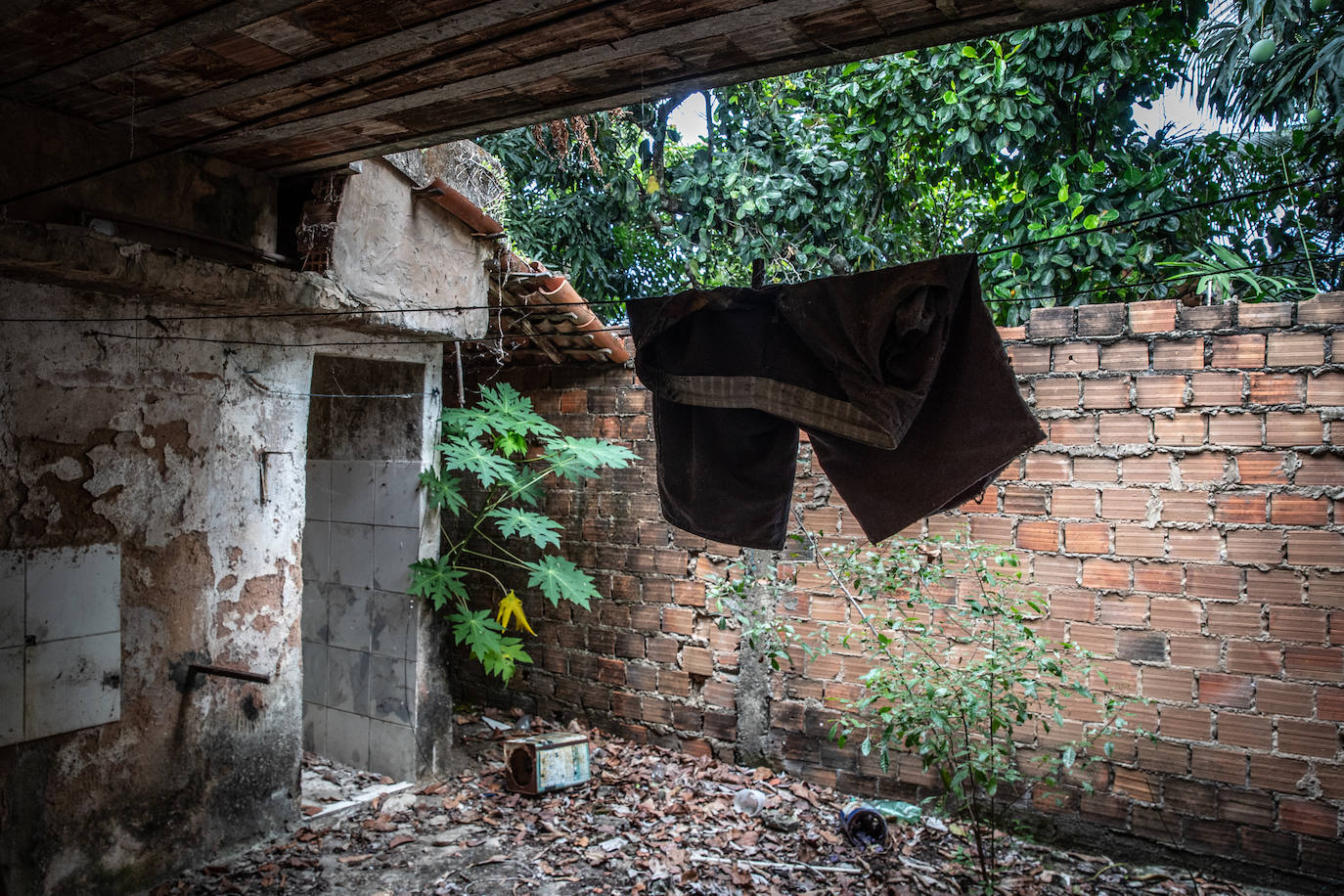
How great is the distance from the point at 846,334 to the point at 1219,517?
89.9 inches

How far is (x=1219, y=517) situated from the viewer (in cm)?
337

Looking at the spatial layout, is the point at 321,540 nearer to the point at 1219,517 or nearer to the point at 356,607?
the point at 356,607

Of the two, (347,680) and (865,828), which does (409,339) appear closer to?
(347,680)

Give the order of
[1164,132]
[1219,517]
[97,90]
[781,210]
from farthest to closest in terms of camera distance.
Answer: [781,210]
[1164,132]
[1219,517]
[97,90]

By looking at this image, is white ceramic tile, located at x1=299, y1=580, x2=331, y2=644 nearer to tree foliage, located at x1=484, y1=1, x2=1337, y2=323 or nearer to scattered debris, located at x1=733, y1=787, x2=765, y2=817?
scattered debris, located at x1=733, y1=787, x2=765, y2=817

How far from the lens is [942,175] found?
5949mm

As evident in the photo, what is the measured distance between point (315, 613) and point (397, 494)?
1.06 m

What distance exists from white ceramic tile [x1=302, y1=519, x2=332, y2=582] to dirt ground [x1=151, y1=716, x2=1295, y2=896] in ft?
4.07

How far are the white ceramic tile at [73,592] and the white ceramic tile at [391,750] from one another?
5.76ft

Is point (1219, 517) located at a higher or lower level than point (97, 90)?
lower

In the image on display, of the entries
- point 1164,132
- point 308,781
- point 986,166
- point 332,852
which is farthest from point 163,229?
point 1164,132

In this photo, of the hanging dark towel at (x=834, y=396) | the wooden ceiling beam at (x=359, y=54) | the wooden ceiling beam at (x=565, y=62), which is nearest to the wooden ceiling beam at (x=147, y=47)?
the wooden ceiling beam at (x=359, y=54)

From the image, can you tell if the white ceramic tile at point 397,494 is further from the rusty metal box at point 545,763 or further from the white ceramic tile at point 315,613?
the rusty metal box at point 545,763

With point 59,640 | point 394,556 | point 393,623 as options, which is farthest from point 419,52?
point 393,623
